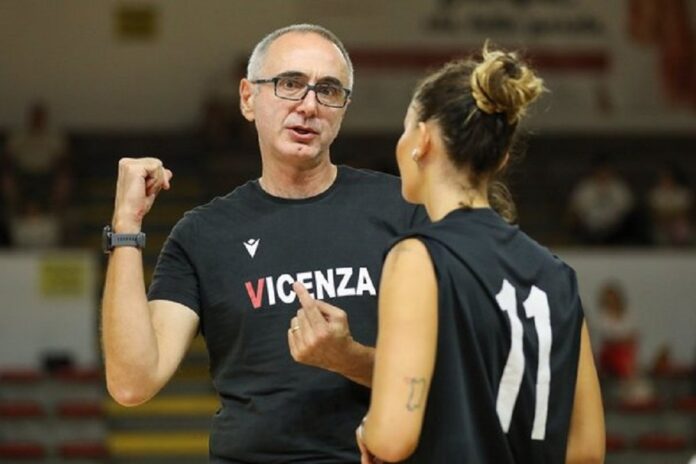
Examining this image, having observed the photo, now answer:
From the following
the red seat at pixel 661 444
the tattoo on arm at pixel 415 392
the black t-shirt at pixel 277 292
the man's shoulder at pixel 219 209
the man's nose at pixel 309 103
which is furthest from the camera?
the red seat at pixel 661 444

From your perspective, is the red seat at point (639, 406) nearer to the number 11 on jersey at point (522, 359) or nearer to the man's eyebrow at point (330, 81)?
the man's eyebrow at point (330, 81)

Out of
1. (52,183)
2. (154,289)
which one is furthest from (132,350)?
(52,183)

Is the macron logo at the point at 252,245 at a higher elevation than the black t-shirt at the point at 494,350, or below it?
higher

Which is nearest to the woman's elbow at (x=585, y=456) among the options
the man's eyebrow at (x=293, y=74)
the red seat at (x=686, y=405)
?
the man's eyebrow at (x=293, y=74)

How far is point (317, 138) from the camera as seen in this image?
374 cm

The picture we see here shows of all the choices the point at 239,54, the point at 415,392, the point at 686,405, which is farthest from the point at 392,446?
the point at 239,54

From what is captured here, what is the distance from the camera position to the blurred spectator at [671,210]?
13.9 m

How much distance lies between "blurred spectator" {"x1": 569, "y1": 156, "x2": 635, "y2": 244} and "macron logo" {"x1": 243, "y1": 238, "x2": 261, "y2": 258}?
10.3 m

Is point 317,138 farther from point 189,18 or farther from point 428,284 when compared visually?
point 189,18

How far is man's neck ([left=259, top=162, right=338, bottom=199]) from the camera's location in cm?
382

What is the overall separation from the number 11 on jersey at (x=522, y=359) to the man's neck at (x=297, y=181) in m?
1.03

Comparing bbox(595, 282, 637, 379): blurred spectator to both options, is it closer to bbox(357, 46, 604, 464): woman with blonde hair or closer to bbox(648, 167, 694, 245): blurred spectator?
bbox(648, 167, 694, 245): blurred spectator

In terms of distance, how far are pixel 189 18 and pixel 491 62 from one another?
13.6m

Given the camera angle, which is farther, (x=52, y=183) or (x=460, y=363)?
(x=52, y=183)
